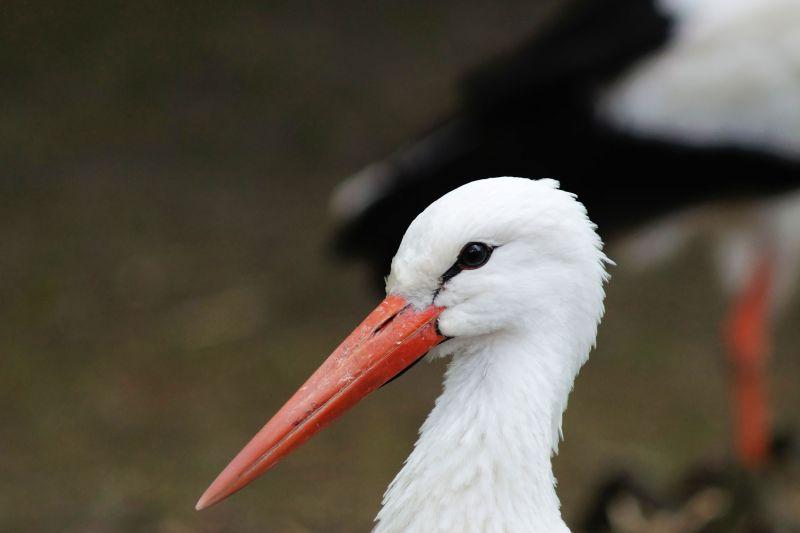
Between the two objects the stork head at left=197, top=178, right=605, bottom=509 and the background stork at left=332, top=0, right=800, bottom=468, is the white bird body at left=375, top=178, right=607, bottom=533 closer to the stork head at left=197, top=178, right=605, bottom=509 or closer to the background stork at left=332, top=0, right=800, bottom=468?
the stork head at left=197, top=178, right=605, bottom=509

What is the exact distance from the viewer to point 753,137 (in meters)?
3.65

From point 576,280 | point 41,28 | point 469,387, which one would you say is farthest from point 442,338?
point 41,28

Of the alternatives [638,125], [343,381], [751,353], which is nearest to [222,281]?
[638,125]

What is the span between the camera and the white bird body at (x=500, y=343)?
178 cm

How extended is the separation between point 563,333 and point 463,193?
26 centimetres

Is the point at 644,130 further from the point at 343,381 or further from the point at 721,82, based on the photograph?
the point at 343,381

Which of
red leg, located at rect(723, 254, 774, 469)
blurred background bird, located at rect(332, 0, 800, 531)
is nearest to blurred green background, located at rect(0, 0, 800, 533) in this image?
red leg, located at rect(723, 254, 774, 469)

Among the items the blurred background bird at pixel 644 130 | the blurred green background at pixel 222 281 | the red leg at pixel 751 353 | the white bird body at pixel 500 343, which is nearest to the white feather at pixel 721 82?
the blurred background bird at pixel 644 130

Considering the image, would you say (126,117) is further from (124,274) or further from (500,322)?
(500,322)

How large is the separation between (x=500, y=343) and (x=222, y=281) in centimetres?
313

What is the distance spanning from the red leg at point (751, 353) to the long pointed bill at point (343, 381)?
7.30 ft

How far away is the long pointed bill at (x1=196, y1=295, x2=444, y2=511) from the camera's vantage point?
1821 mm

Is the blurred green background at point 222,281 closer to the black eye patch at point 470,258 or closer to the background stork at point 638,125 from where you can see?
the background stork at point 638,125

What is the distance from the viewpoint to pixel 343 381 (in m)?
1.84
